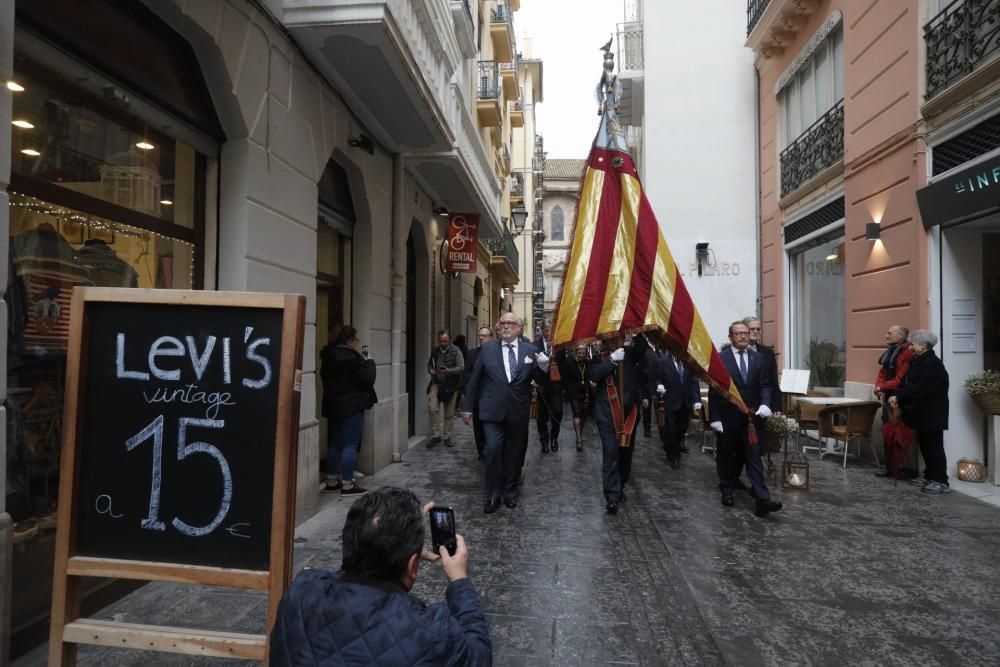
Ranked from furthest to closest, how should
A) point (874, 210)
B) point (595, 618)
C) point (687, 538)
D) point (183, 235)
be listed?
point (874, 210) < point (687, 538) < point (183, 235) < point (595, 618)

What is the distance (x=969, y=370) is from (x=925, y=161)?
8.78 ft

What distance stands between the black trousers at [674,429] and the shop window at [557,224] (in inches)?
1859

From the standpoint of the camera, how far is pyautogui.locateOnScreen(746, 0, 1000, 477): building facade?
7.25 m

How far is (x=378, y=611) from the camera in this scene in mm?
1529

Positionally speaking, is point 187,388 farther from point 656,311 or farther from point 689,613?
point 656,311

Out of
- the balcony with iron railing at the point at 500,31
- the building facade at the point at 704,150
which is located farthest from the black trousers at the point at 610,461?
the balcony with iron railing at the point at 500,31

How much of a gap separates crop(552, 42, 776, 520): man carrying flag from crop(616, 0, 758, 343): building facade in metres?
9.79

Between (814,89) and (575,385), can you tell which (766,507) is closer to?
(575,385)

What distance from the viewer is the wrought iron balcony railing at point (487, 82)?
15000mm

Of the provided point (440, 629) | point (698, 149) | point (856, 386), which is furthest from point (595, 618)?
point (698, 149)

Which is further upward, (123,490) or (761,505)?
(123,490)

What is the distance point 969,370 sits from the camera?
769cm

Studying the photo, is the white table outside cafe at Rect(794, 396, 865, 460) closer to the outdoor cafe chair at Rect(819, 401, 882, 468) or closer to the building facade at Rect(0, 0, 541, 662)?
the outdoor cafe chair at Rect(819, 401, 882, 468)

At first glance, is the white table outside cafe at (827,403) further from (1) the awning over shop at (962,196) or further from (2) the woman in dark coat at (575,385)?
(2) the woman in dark coat at (575,385)
